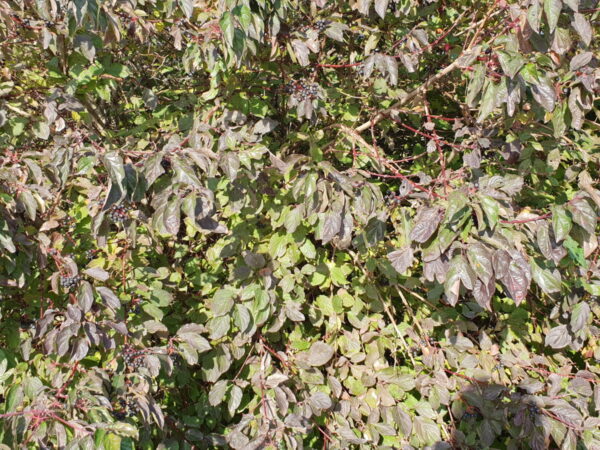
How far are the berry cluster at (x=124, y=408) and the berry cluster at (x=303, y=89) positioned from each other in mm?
1401

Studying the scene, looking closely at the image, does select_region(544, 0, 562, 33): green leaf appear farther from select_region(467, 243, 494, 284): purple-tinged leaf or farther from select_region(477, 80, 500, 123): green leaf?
select_region(467, 243, 494, 284): purple-tinged leaf

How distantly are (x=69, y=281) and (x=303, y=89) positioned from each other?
125 cm

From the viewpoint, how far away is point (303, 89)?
7.24ft

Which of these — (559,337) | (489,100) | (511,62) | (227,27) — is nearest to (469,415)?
(559,337)

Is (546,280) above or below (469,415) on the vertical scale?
above

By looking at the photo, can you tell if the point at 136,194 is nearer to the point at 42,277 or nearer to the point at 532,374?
the point at 42,277

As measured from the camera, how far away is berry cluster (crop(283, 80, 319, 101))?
2186 mm

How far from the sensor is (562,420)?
1.95m

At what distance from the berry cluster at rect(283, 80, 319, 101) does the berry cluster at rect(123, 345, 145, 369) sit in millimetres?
1254

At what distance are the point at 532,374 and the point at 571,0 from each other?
5.84 ft

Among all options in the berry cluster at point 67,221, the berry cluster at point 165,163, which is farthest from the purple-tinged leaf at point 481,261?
the berry cluster at point 67,221

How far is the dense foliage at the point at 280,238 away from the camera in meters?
1.58

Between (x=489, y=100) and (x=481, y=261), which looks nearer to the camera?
(x=481, y=261)

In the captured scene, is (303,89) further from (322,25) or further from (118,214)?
(118,214)
